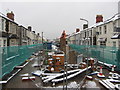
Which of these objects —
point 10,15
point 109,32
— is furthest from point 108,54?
point 10,15

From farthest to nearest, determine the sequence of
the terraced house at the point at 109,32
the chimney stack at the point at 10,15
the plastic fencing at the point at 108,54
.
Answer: the chimney stack at the point at 10,15, the terraced house at the point at 109,32, the plastic fencing at the point at 108,54

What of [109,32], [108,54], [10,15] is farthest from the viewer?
[10,15]

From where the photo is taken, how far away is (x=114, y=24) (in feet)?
41.5

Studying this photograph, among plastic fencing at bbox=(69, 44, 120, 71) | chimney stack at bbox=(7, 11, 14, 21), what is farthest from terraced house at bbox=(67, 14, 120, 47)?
chimney stack at bbox=(7, 11, 14, 21)

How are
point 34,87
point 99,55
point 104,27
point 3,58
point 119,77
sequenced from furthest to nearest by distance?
point 104,27
point 99,55
point 119,77
point 3,58
point 34,87

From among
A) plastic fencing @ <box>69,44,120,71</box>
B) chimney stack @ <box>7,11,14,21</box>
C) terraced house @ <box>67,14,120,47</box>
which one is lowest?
plastic fencing @ <box>69,44,120,71</box>

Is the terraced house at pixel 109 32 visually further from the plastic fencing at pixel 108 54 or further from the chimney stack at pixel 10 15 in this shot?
the chimney stack at pixel 10 15

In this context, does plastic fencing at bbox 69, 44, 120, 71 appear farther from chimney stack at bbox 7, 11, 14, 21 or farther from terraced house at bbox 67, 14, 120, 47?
chimney stack at bbox 7, 11, 14, 21

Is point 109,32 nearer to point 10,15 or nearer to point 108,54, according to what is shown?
point 108,54

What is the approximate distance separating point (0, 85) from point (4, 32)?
9.56 meters

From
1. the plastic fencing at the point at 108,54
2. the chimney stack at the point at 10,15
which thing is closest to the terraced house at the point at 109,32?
the plastic fencing at the point at 108,54

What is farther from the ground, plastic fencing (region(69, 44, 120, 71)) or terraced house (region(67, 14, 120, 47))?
terraced house (region(67, 14, 120, 47))

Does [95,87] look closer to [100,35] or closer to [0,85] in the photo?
[0,85]

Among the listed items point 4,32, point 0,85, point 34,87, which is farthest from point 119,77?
point 4,32
